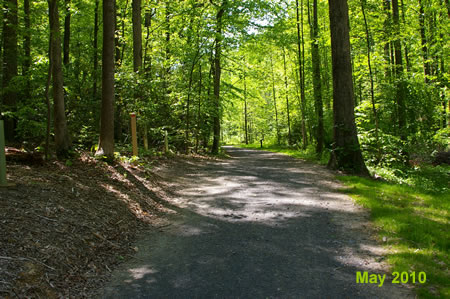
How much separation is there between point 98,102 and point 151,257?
11781 millimetres

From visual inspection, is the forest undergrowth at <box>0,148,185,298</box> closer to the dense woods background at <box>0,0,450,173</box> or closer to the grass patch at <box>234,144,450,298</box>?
the dense woods background at <box>0,0,450,173</box>

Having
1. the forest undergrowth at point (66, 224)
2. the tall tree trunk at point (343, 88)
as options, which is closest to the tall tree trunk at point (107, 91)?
the forest undergrowth at point (66, 224)

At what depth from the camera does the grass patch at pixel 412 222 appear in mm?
3809

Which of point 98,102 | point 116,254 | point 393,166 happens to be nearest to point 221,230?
point 116,254

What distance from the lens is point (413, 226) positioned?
5215 millimetres

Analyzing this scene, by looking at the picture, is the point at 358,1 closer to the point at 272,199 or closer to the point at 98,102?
the point at 272,199

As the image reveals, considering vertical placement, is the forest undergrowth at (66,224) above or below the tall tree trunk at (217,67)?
below

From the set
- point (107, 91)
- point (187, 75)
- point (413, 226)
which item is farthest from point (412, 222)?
point (187, 75)

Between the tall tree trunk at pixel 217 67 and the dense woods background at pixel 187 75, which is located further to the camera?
the tall tree trunk at pixel 217 67

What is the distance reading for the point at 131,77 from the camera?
523 inches

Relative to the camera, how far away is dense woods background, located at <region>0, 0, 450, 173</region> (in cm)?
1016

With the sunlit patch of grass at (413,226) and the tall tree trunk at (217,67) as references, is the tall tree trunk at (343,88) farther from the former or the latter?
the tall tree trunk at (217,67)

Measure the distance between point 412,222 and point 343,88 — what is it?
6245 millimetres

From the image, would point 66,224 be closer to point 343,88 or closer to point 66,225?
point 66,225
